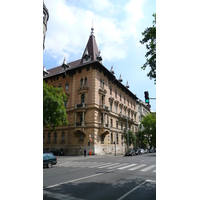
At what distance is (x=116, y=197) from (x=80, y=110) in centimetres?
2751

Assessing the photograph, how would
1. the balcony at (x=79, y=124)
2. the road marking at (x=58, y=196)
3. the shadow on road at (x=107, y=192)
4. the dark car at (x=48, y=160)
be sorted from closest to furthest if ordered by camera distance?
the road marking at (x=58, y=196) → the shadow on road at (x=107, y=192) → the dark car at (x=48, y=160) → the balcony at (x=79, y=124)

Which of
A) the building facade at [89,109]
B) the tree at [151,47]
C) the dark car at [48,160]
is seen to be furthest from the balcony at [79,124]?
the tree at [151,47]

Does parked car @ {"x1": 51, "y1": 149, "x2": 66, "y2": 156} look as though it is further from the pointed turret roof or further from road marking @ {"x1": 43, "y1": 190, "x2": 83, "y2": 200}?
road marking @ {"x1": 43, "y1": 190, "x2": 83, "y2": 200}

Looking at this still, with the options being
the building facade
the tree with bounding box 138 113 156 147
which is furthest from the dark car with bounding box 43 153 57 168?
the tree with bounding box 138 113 156 147

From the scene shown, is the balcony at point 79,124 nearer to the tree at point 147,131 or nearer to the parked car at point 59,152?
the parked car at point 59,152

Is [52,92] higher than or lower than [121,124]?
higher

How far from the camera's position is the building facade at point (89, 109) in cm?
3288

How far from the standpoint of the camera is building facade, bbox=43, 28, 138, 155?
32875 millimetres

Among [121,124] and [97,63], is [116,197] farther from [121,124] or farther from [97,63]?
[121,124]

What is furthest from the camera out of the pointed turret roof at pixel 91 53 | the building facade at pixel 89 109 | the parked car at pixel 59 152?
the pointed turret roof at pixel 91 53

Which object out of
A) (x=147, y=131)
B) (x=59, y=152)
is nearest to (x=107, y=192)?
(x=59, y=152)

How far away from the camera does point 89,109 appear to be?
33.6 m
